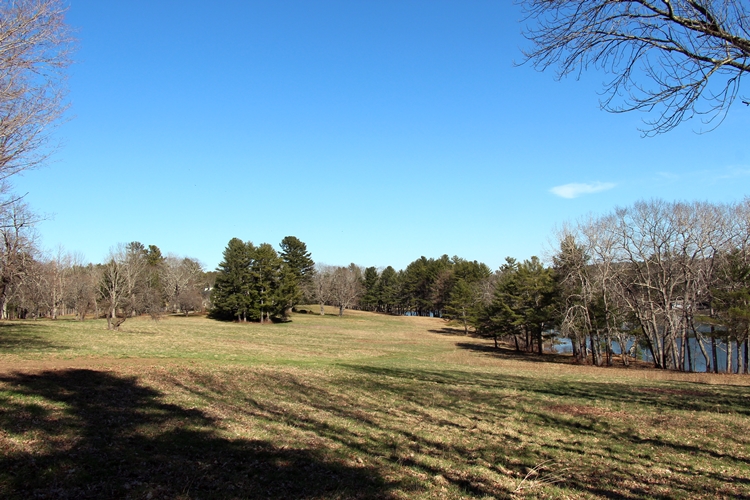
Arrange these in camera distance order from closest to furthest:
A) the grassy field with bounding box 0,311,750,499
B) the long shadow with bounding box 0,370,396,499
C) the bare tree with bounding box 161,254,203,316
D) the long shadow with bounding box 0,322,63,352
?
the long shadow with bounding box 0,370,396,499, the grassy field with bounding box 0,311,750,499, the long shadow with bounding box 0,322,63,352, the bare tree with bounding box 161,254,203,316

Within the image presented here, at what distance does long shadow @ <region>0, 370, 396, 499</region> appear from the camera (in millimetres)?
5660

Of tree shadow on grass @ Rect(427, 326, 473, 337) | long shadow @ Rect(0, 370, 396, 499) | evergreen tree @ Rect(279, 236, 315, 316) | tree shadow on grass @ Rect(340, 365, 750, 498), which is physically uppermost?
evergreen tree @ Rect(279, 236, 315, 316)

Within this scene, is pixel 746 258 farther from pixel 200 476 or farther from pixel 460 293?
pixel 460 293

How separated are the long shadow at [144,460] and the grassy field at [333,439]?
3 centimetres

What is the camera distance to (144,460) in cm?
662

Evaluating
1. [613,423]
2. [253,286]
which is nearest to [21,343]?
[613,423]

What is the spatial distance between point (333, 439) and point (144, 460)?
3311mm

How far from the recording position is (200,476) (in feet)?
20.4

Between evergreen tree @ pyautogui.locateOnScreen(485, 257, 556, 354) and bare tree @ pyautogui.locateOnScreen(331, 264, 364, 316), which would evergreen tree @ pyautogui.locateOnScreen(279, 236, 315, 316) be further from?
evergreen tree @ pyautogui.locateOnScreen(485, 257, 556, 354)

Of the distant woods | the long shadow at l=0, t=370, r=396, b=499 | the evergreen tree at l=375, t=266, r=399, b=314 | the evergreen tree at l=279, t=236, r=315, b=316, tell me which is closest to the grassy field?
the long shadow at l=0, t=370, r=396, b=499

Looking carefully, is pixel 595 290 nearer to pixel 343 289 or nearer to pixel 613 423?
pixel 613 423

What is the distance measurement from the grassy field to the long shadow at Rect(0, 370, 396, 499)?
0.09 feet

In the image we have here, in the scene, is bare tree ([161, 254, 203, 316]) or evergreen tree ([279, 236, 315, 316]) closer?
bare tree ([161, 254, 203, 316])

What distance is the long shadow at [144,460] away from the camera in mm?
5660
